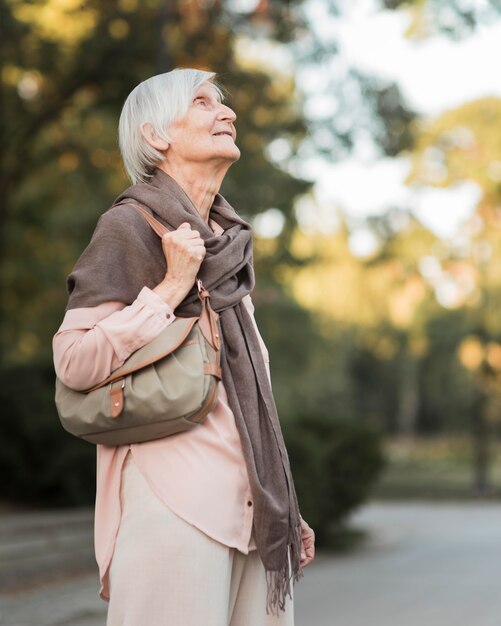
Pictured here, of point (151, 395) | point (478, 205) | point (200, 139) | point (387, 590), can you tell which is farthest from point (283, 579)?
point (478, 205)

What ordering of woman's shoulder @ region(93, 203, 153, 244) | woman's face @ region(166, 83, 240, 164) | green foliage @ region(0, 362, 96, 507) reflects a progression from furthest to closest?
green foliage @ region(0, 362, 96, 507) → woman's face @ region(166, 83, 240, 164) → woman's shoulder @ region(93, 203, 153, 244)

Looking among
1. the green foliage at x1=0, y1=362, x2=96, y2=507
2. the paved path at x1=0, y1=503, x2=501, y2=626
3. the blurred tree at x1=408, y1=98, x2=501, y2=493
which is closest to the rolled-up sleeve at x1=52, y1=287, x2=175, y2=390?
the paved path at x1=0, y1=503, x2=501, y2=626

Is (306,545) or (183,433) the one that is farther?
(306,545)

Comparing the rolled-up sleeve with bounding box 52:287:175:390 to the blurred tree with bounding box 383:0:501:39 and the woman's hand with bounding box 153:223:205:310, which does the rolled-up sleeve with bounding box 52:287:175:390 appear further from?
the blurred tree with bounding box 383:0:501:39

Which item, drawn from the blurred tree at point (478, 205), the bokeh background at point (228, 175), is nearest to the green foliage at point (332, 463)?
the bokeh background at point (228, 175)

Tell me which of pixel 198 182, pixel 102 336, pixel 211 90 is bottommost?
pixel 102 336

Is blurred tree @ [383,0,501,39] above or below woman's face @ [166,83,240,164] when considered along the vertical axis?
above

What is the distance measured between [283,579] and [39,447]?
8740mm

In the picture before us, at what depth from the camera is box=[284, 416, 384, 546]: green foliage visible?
12.1m

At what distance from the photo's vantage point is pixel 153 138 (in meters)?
2.52

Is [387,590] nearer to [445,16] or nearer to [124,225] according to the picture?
[445,16]

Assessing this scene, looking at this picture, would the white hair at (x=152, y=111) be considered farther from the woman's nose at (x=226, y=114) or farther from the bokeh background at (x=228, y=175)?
the bokeh background at (x=228, y=175)

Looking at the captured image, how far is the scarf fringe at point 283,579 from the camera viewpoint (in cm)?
238

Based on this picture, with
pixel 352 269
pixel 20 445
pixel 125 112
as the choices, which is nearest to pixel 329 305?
pixel 352 269
